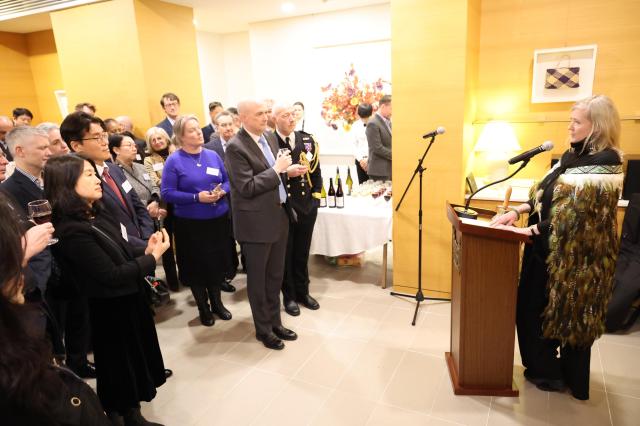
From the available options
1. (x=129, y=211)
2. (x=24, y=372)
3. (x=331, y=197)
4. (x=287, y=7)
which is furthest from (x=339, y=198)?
(x=287, y=7)

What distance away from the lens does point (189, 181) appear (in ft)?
9.98

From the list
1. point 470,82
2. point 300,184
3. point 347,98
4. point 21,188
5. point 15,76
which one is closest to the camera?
point 21,188

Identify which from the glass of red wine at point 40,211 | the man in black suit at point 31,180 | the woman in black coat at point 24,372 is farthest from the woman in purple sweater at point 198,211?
the woman in black coat at point 24,372

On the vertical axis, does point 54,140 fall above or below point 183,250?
above

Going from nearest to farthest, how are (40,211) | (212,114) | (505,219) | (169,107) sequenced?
(40,211), (505,219), (169,107), (212,114)

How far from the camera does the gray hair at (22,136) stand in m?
2.36

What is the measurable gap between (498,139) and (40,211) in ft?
11.1

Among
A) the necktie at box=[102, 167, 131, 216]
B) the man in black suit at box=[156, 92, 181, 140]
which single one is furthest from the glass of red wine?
the man in black suit at box=[156, 92, 181, 140]

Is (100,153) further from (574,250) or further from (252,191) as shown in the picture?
(574,250)

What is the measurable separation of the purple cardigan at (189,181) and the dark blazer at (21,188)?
0.85 meters

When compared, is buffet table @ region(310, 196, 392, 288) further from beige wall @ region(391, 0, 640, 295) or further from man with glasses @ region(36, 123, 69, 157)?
man with glasses @ region(36, 123, 69, 157)

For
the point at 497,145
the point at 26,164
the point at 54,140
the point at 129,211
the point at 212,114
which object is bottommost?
the point at 129,211

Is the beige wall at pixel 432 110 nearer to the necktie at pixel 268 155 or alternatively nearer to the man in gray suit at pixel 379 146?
the man in gray suit at pixel 379 146

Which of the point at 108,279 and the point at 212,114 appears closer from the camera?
the point at 108,279
